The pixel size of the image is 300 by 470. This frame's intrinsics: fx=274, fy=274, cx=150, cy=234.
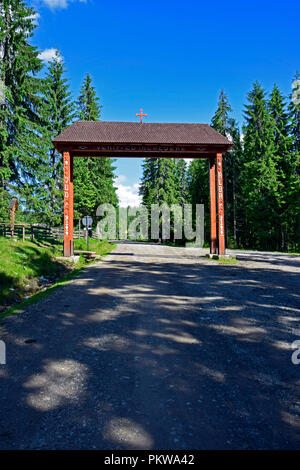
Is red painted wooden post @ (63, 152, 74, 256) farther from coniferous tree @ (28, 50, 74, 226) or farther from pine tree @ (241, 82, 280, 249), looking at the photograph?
pine tree @ (241, 82, 280, 249)

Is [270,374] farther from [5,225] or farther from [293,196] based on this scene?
[293,196]

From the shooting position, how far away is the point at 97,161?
3353 cm

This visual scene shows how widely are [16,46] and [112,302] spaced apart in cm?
2149

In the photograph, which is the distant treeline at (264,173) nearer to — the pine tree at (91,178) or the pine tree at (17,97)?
the pine tree at (91,178)

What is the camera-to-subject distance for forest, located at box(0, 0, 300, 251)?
1956 centimetres

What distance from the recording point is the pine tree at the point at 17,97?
61.9 feet

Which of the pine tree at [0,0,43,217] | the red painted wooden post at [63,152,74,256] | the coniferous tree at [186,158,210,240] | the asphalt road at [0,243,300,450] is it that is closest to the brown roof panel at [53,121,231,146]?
the red painted wooden post at [63,152,74,256]

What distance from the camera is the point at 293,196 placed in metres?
28.1

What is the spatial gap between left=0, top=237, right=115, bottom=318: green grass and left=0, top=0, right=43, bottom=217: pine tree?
7189 millimetres

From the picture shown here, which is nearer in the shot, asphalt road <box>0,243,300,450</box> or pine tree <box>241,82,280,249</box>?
asphalt road <box>0,243,300,450</box>

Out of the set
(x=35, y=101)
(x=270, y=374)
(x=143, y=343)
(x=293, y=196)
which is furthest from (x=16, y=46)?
(x=293, y=196)

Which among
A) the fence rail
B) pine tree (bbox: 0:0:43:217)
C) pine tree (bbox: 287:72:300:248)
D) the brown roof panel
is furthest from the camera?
pine tree (bbox: 287:72:300:248)

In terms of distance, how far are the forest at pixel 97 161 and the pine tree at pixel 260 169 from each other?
107 millimetres

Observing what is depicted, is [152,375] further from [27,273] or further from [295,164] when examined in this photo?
[295,164]
